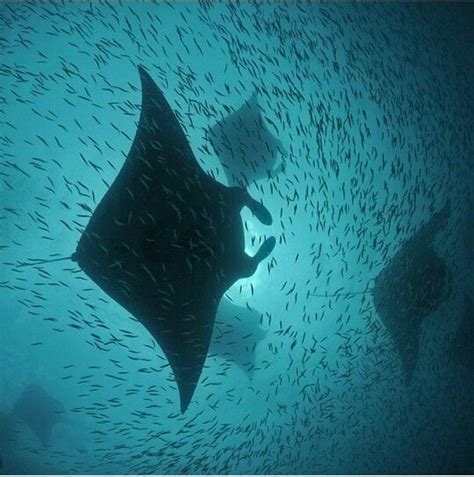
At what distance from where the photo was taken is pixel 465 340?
29.1ft

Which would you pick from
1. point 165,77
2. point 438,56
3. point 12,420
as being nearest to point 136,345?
point 12,420

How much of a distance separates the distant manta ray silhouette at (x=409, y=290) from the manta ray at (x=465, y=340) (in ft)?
Result: 5.18

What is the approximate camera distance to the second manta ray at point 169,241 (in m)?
4.09

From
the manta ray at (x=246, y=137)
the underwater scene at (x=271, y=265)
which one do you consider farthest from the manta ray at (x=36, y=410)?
the manta ray at (x=246, y=137)

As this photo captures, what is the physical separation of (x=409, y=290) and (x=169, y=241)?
5583 mm

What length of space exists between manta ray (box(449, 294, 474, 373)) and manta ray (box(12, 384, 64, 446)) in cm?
1262

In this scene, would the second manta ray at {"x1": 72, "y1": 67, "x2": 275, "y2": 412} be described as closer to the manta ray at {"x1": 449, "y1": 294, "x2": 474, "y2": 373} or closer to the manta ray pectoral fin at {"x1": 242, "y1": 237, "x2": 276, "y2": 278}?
the manta ray pectoral fin at {"x1": 242, "y1": 237, "x2": 276, "y2": 278}

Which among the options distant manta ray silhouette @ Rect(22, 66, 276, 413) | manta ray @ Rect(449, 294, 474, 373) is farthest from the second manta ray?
manta ray @ Rect(449, 294, 474, 373)

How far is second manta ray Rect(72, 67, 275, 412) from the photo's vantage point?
13.4 feet

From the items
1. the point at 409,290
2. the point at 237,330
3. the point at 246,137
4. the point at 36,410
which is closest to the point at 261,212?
the point at 246,137

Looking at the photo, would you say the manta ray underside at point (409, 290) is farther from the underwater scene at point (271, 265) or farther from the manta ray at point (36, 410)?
the manta ray at point (36, 410)

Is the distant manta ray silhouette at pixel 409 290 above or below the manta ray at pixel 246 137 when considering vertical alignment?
below

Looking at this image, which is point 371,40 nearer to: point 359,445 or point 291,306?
point 291,306

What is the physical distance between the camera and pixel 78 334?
13.4 metres
